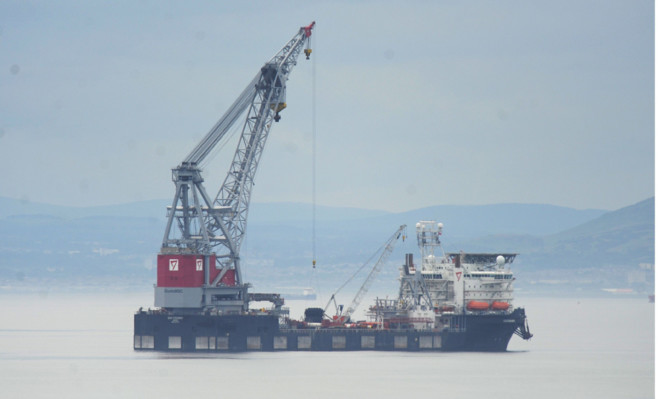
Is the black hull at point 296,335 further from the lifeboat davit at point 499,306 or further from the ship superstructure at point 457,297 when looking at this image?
the lifeboat davit at point 499,306

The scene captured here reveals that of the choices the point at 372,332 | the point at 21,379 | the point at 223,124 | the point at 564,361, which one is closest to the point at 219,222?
the point at 223,124

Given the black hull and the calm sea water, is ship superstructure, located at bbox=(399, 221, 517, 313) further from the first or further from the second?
the calm sea water

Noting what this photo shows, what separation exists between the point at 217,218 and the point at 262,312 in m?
10.6

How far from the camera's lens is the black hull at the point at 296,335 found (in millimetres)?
120375

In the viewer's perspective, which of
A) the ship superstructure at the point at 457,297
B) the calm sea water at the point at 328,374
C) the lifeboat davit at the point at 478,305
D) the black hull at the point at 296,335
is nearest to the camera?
the calm sea water at the point at 328,374

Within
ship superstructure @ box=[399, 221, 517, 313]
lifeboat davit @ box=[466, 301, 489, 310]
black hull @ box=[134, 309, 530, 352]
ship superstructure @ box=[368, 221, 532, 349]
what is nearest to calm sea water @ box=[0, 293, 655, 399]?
black hull @ box=[134, 309, 530, 352]

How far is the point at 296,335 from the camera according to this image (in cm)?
12294

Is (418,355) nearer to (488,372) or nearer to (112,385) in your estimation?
(488,372)

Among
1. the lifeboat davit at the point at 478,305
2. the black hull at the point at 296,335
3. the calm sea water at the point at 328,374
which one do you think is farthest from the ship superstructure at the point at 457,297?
the calm sea water at the point at 328,374

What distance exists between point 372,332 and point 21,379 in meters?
35.6

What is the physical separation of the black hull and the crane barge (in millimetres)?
99

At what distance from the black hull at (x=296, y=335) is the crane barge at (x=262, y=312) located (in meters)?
0.10

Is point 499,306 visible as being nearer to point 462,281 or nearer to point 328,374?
point 462,281

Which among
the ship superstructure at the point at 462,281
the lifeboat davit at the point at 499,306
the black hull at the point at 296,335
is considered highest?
the ship superstructure at the point at 462,281
